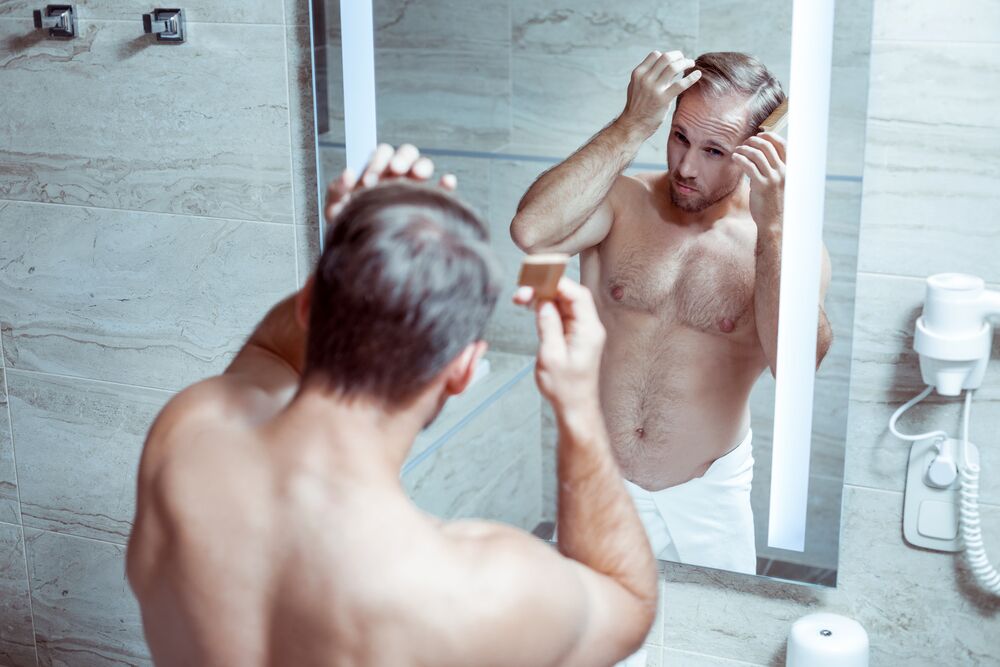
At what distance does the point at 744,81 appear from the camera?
4.62 feet

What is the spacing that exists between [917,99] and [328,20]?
2.65 feet

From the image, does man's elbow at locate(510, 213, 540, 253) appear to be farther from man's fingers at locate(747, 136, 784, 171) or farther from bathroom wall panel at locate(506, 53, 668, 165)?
man's fingers at locate(747, 136, 784, 171)

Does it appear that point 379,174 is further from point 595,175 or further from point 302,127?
point 302,127

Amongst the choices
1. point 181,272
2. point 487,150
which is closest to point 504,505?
point 487,150

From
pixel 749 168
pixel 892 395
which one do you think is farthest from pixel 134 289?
pixel 892 395

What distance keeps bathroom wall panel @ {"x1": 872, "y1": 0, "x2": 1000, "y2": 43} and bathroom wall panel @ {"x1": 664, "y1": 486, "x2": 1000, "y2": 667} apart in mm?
586

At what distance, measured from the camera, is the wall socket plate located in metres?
1.46

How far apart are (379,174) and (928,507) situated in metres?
0.84

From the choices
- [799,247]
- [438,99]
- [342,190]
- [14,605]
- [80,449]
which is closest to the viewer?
[342,190]

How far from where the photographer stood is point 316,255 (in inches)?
68.8

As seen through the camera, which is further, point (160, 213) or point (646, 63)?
point (160, 213)

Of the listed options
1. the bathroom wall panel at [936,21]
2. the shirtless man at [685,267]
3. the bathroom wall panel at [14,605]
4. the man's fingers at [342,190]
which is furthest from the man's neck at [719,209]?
the bathroom wall panel at [14,605]

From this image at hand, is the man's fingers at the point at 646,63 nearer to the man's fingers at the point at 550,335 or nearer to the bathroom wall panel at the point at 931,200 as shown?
the bathroom wall panel at the point at 931,200

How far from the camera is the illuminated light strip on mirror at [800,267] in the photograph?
53.8 inches
